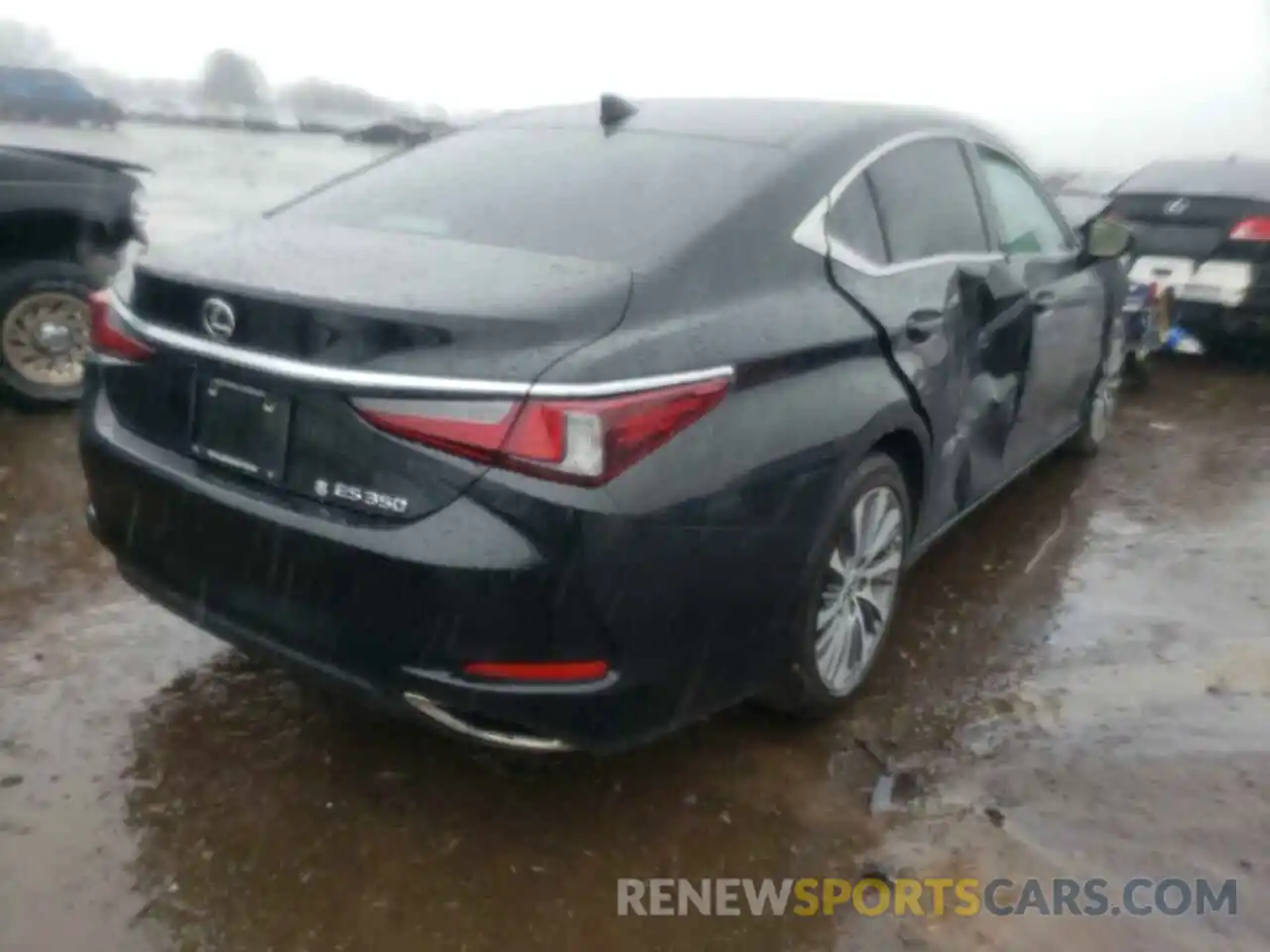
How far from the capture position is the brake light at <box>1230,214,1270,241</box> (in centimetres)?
673

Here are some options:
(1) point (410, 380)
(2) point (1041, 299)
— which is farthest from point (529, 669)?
(2) point (1041, 299)

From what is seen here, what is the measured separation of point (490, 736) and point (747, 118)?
193 cm

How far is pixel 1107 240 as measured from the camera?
4.35 m

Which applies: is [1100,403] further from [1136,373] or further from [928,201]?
[928,201]

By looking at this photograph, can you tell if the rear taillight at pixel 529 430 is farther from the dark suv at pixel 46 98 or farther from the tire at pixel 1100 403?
the dark suv at pixel 46 98

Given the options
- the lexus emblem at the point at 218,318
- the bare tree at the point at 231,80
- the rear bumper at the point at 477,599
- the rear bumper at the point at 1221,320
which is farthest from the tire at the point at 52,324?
the bare tree at the point at 231,80

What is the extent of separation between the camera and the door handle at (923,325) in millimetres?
3098

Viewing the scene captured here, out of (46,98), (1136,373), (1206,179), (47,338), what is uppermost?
(46,98)

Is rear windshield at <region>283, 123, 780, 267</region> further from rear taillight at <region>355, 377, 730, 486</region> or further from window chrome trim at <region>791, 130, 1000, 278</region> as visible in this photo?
rear taillight at <region>355, 377, 730, 486</region>

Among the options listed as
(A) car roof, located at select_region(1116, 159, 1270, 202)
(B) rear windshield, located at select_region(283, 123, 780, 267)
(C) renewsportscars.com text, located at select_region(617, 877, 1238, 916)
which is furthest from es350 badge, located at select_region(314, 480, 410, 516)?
(A) car roof, located at select_region(1116, 159, 1270, 202)

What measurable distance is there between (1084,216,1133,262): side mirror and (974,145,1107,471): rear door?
0.32 ft

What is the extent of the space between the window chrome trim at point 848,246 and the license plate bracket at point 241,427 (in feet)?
4.30

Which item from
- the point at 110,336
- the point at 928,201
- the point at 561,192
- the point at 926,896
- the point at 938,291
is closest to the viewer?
the point at 926,896

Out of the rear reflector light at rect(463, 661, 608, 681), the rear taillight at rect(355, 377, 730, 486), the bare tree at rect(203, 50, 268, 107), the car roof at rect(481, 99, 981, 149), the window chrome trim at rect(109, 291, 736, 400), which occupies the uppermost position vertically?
the bare tree at rect(203, 50, 268, 107)
